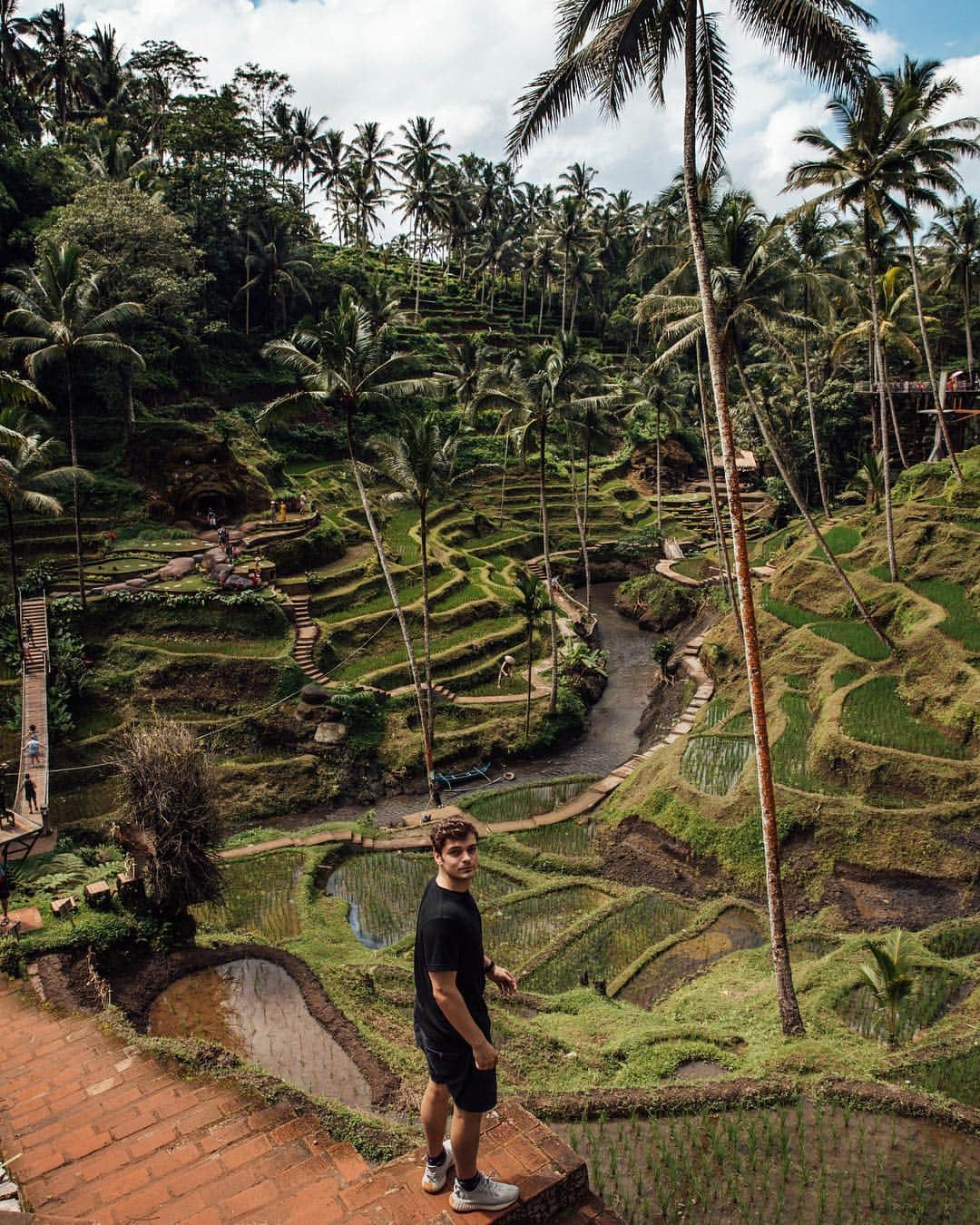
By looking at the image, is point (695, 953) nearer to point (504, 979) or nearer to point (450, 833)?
point (504, 979)

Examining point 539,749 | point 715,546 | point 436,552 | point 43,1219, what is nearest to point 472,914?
point 43,1219

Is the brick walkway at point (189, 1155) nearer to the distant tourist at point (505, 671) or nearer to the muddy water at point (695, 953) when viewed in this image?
the muddy water at point (695, 953)

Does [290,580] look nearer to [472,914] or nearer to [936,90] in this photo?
[936,90]

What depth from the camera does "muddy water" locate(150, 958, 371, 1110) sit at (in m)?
8.67

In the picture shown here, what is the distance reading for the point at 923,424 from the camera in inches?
1452

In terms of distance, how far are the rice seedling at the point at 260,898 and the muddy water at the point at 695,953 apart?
5.79 metres

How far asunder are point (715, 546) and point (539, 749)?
2114 cm

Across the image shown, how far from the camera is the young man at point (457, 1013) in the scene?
404 cm

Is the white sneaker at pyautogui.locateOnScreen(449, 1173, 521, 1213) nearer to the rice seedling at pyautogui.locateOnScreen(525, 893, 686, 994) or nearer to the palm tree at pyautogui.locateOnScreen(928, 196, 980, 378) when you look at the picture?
the rice seedling at pyautogui.locateOnScreen(525, 893, 686, 994)

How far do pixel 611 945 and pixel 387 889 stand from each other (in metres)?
4.67

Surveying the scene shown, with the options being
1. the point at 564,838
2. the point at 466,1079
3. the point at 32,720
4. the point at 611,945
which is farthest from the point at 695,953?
the point at 32,720

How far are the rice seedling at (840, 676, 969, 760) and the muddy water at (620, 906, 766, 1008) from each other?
4.76 metres

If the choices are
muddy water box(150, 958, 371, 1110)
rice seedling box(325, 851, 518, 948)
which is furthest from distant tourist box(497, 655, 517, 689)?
muddy water box(150, 958, 371, 1110)

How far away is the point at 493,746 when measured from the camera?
2323 centimetres
